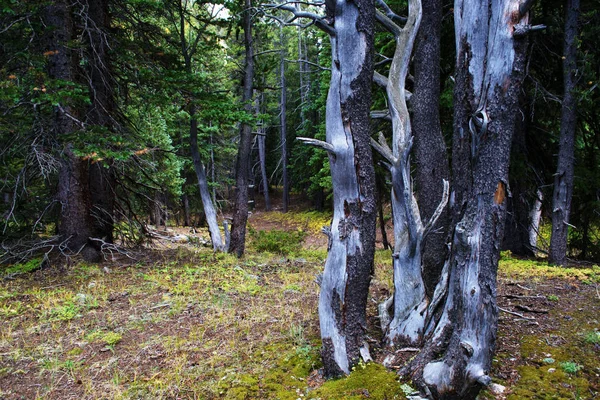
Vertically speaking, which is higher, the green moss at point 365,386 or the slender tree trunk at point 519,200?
the slender tree trunk at point 519,200

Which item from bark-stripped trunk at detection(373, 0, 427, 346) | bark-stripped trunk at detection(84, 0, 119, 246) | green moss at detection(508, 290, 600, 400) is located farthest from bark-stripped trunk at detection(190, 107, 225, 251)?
green moss at detection(508, 290, 600, 400)

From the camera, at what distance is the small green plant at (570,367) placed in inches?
131

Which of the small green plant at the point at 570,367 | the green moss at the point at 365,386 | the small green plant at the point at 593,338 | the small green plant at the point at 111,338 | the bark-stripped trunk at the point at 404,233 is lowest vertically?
the small green plant at the point at 111,338

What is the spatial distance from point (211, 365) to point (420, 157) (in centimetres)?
374

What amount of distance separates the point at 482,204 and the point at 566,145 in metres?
6.34

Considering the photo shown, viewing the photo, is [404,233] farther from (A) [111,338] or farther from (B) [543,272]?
(B) [543,272]

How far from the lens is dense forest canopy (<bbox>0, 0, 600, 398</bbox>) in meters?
3.06

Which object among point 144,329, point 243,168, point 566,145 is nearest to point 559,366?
point 144,329

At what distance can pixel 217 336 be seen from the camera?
4.73 meters

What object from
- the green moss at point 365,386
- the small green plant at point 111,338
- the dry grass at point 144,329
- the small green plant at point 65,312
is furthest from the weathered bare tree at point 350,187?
the small green plant at point 65,312

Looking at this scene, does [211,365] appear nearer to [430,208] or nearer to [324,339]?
[324,339]

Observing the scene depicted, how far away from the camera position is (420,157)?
492 cm

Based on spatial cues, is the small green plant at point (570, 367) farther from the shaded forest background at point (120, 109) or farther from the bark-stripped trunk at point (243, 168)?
the bark-stripped trunk at point (243, 168)

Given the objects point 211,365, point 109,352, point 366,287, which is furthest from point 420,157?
point 109,352
